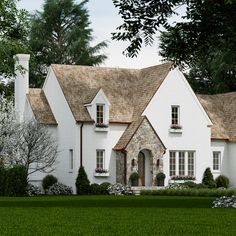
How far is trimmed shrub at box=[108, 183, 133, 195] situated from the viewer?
4356 centimetres

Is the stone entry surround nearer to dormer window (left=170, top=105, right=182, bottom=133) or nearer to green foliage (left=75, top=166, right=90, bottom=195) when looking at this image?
dormer window (left=170, top=105, right=182, bottom=133)

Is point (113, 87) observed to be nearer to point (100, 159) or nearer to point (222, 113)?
point (100, 159)

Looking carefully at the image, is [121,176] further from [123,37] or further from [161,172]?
[123,37]

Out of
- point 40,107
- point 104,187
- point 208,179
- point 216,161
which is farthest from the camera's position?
point 216,161

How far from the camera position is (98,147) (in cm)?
4684

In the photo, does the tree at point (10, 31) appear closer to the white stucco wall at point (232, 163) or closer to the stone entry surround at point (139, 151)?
the stone entry surround at point (139, 151)

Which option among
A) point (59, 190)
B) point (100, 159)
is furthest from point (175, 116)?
point (59, 190)

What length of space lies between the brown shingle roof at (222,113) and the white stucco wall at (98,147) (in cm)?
744

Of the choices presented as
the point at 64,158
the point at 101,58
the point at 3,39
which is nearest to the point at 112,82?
the point at 64,158

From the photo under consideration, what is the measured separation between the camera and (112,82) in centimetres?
4962

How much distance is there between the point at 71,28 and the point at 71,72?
71.3ft

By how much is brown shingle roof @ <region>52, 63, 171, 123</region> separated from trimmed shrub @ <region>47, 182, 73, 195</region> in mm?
4230

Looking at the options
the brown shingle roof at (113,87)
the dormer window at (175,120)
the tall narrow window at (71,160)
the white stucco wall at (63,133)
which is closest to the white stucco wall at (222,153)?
the dormer window at (175,120)

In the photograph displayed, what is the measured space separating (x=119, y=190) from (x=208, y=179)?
7.66 metres
